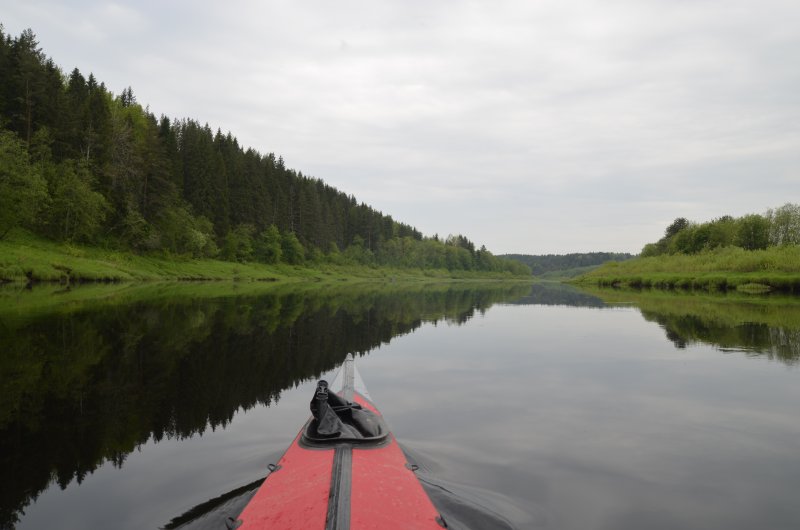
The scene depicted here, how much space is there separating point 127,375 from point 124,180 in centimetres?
5366

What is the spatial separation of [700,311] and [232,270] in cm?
5691

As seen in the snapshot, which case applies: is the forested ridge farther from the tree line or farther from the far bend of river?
the tree line

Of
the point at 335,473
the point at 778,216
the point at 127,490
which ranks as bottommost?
the point at 127,490

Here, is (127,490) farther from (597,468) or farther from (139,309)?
(139,309)

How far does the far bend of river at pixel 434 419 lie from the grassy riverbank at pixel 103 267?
72.6 feet

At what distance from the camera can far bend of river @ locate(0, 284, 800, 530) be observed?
584 cm

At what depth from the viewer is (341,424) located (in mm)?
5949

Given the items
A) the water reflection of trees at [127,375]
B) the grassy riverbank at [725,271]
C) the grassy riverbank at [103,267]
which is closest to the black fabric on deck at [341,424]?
the water reflection of trees at [127,375]

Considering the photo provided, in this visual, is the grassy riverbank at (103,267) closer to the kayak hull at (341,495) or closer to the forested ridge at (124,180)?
the forested ridge at (124,180)

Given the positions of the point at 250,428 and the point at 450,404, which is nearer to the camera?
the point at 250,428

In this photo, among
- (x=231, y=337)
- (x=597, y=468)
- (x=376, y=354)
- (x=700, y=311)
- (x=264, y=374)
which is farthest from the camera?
(x=700, y=311)

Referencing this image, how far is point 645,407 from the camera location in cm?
1018

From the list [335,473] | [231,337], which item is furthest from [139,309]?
[335,473]

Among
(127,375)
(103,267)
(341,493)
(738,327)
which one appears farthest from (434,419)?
(103,267)
